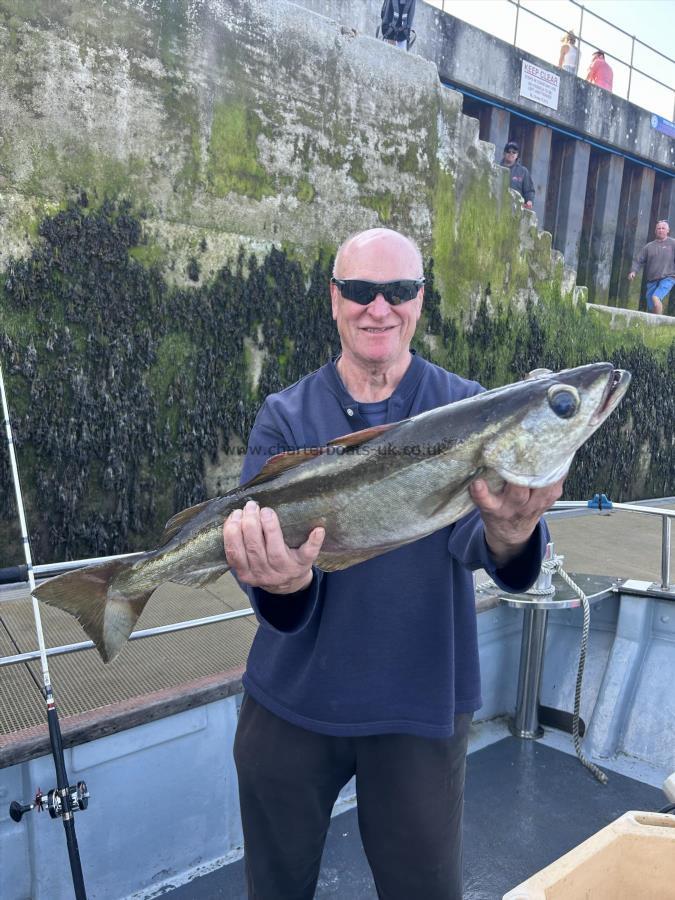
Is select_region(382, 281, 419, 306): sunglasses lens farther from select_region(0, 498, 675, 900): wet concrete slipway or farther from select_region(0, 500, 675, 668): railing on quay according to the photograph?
select_region(0, 498, 675, 900): wet concrete slipway

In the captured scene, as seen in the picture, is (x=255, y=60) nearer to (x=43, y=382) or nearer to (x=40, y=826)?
(x=43, y=382)

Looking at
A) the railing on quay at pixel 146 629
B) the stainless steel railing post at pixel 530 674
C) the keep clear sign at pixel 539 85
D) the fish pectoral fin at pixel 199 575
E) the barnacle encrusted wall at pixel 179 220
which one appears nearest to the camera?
the fish pectoral fin at pixel 199 575

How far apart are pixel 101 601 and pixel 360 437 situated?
1105 millimetres

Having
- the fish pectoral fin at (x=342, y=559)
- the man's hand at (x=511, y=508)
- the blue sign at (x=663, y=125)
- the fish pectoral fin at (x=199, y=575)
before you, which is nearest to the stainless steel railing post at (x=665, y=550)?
the man's hand at (x=511, y=508)

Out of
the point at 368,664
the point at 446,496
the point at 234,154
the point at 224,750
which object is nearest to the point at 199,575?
the point at 368,664

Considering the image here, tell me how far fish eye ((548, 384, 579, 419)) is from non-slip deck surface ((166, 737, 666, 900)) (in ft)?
9.51

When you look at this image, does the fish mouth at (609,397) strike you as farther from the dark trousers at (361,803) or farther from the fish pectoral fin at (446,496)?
the dark trousers at (361,803)

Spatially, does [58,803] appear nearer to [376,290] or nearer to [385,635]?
[385,635]

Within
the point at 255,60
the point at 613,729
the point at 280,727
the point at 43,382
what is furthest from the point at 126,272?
the point at 613,729

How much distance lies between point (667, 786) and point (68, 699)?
275cm

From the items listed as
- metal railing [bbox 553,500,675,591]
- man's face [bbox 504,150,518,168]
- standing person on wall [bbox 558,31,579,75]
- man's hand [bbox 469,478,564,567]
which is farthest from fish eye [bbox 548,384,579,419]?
standing person on wall [bbox 558,31,579,75]

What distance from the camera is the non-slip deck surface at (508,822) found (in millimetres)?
3488

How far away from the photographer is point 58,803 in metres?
2.63

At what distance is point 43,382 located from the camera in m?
6.02
